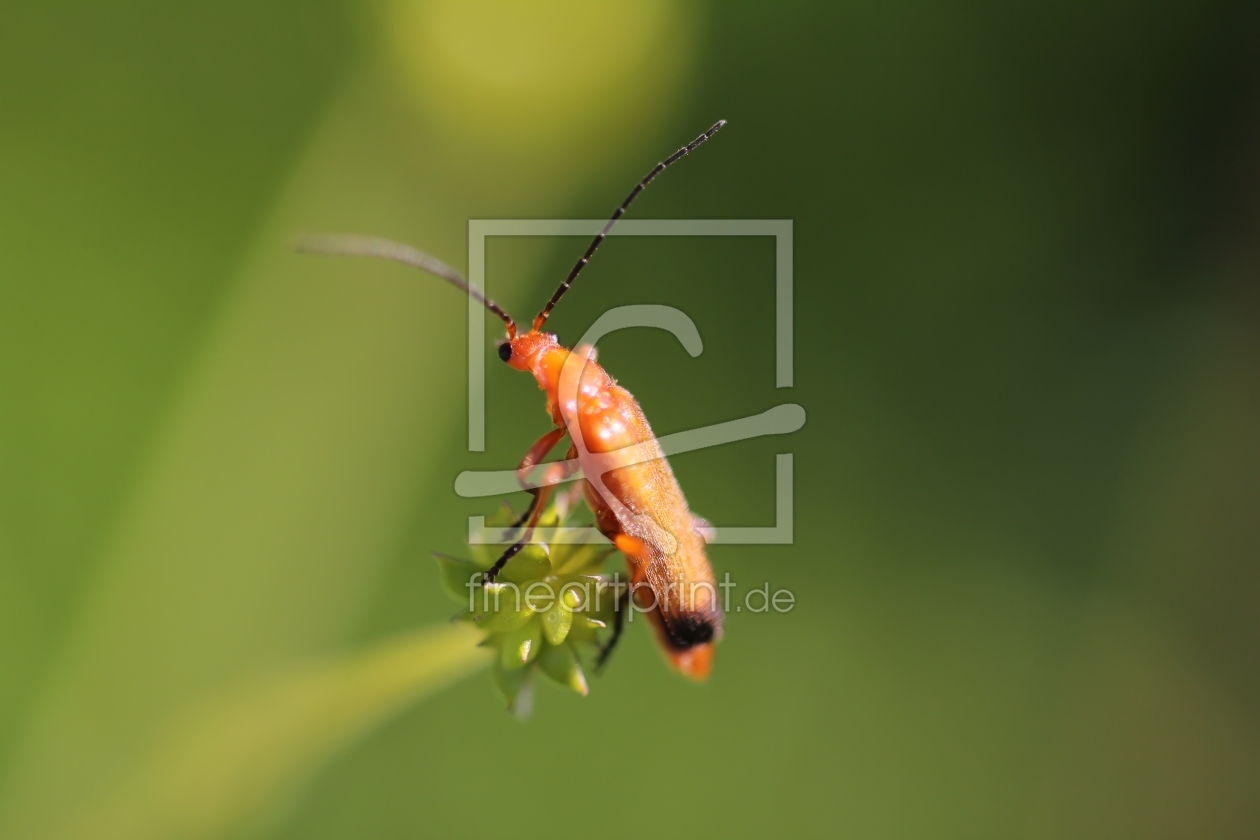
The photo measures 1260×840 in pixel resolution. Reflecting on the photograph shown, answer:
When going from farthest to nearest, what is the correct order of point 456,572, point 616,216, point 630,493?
point 616,216
point 630,493
point 456,572

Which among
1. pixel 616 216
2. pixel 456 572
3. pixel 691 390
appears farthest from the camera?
pixel 691 390

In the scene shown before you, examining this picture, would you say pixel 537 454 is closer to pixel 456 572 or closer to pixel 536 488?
pixel 536 488

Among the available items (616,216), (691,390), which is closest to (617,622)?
(616,216)

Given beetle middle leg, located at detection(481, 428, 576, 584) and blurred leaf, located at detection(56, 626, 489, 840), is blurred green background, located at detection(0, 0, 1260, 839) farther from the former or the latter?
beetle middle leg, located at detection(481, 428, 576, 584)

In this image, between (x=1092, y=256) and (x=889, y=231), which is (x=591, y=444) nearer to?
(x=889, y=231)

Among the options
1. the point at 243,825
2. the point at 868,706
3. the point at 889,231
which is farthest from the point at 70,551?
the point at 889,231

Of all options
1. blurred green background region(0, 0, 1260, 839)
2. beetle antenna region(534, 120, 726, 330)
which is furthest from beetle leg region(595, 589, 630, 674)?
blurred green background region(0, 0, 1260, 839)

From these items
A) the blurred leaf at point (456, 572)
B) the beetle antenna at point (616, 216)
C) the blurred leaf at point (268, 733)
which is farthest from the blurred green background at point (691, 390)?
the beetle antenna at point (616, 216)
